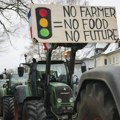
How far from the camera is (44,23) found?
5426 millimetres

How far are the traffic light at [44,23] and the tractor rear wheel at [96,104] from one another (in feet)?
7.24

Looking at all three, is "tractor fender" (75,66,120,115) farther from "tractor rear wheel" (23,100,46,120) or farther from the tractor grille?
the tractor grille

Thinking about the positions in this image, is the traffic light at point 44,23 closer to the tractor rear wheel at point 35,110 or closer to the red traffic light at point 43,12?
the red traffic light at point 43,12

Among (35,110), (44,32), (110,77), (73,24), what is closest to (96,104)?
(110,77)

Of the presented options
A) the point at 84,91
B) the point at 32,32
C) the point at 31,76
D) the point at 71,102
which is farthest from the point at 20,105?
the point at 84,91

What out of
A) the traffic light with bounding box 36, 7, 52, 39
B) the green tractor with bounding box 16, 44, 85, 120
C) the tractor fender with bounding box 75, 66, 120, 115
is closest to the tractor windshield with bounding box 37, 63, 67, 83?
the green tractor with bounding box 16, 44, 85, 120

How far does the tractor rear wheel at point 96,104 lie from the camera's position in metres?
2.72

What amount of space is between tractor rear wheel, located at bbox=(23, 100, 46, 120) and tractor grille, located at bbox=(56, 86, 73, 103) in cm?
51

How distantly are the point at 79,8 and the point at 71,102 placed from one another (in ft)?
11.8

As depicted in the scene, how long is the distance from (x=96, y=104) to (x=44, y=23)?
2684 mm

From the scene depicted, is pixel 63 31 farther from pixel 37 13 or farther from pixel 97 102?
pixel 97 102

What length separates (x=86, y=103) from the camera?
3168mm

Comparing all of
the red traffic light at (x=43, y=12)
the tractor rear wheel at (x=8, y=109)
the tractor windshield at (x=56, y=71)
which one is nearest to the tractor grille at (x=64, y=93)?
the tractor windshield at (x=56, y=71)

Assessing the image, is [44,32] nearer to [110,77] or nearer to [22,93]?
[110,77]
